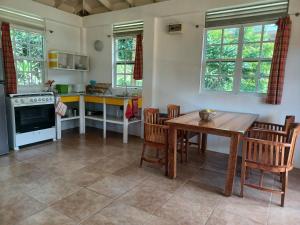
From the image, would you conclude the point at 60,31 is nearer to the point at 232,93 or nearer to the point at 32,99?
the point at 32,99

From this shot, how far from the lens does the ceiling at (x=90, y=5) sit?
189 inches

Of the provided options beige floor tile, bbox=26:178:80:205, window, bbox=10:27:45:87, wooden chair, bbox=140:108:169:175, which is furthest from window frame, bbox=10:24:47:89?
wooden chair, bbox=140:108:169:175

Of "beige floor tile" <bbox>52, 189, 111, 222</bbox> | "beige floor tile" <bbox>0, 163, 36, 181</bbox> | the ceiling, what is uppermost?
the ceiling

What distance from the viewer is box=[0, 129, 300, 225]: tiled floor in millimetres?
2102

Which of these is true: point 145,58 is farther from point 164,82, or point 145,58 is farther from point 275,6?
point 275,6

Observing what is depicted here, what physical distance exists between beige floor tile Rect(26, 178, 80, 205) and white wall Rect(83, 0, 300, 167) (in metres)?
2.45

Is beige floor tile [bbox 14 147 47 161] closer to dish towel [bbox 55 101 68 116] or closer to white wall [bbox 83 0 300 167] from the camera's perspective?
dish towel [bbox 55 101 68 116]

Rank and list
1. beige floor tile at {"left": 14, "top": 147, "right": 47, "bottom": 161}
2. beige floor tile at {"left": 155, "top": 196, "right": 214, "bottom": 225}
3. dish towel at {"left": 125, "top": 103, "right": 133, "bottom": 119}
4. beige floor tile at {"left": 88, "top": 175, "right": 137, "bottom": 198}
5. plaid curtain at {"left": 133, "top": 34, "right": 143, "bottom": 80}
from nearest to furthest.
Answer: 1. beige floor tile at {"left": 155, "top": 196, "right": 214, "bottom": 225}
2. beige floor tile at {"left": 88, "top": 175, "right": 137, "bottom": 198}
3. beige floor tile at {"left": 14, "top": 147, "right": 47, "bottom": 161}
4. dish towel at {"left": 125, "top": 103, "right": 133, "bottom": 119}
5. plaid curtain at {"left": 133, "top": 34, "right": 143, "bottom": 80}

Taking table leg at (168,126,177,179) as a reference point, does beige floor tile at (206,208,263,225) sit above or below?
below

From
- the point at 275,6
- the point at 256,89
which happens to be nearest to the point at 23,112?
the point at 256,89

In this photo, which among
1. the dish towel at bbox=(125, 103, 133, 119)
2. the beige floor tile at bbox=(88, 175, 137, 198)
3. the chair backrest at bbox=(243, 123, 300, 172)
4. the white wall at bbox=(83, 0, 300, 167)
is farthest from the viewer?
the dish towel at bbox=(125, 103, 133, 119)

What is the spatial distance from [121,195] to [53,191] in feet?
2.59

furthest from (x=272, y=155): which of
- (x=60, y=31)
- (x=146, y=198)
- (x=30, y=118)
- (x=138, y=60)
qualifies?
(x=60, y=31)

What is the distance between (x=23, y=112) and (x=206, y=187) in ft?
11.0
